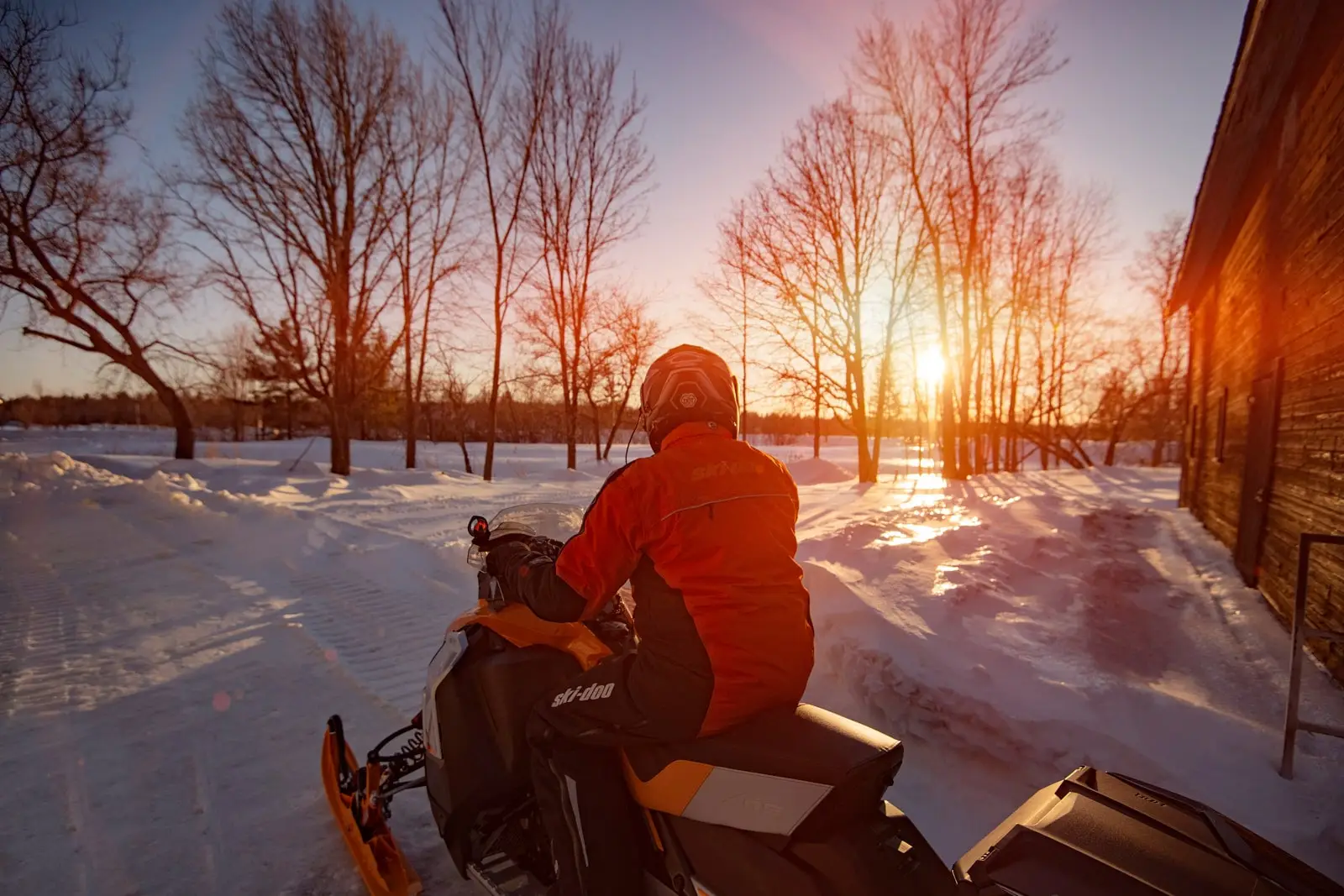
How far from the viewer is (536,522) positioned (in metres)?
2.80

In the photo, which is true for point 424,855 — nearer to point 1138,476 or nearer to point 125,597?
point 125,597

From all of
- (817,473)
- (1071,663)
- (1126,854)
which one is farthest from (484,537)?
(817,473)

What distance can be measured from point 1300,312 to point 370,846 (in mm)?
7186

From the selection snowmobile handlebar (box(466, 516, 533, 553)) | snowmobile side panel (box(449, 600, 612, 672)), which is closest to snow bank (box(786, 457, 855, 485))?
snowmobile handlebar (box(466, 516, 533, 553))

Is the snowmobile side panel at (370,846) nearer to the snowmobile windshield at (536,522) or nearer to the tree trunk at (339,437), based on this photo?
the snowmobile windshield at (536,522)

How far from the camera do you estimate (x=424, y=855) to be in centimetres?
270

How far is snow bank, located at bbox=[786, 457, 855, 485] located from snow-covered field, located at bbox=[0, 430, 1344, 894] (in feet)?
45.3

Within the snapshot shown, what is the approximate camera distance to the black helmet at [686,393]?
2.01 m

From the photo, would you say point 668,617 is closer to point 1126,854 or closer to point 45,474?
point 1126,854

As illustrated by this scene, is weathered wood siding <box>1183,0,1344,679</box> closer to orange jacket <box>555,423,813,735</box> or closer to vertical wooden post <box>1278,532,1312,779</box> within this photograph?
vertical wooden post <box>1278,532,1312,779</box>

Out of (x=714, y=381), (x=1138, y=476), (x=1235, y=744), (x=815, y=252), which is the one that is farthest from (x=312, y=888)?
(x=1138, y=476)

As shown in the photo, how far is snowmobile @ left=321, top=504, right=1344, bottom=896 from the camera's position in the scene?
4.06 feet

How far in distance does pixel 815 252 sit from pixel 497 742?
627 inches

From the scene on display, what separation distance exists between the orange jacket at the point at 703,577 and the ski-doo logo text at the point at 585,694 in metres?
0.10
